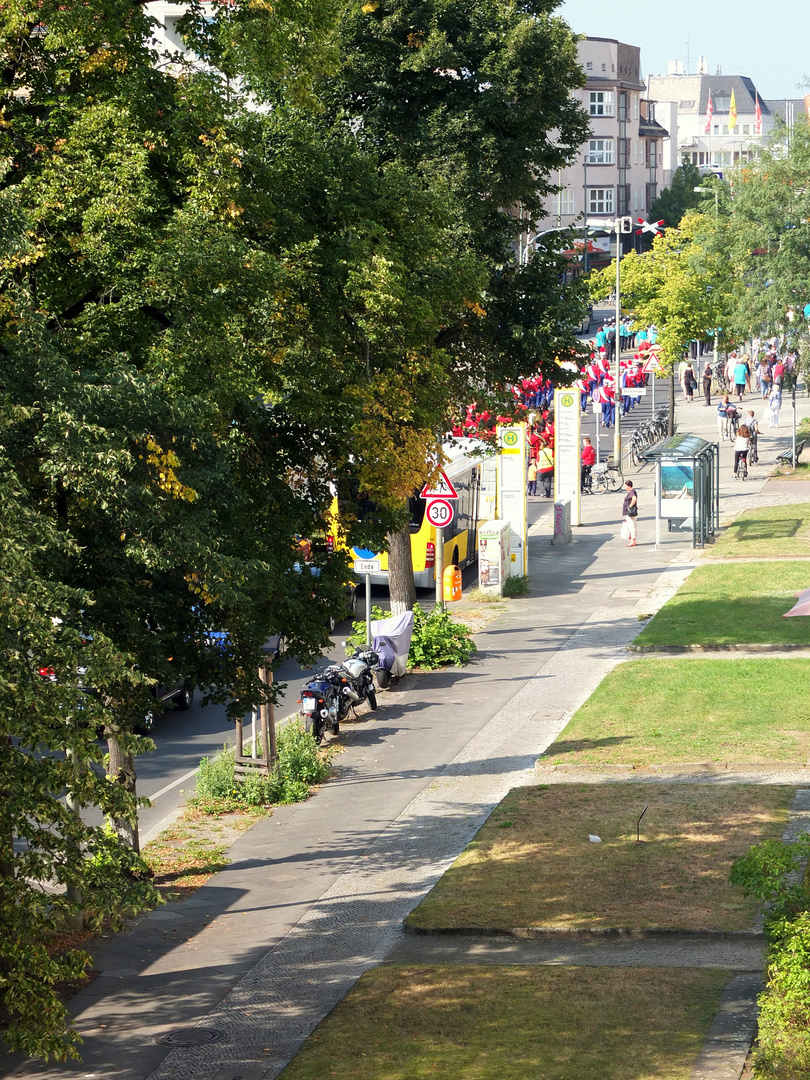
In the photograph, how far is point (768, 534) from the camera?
1324 inches

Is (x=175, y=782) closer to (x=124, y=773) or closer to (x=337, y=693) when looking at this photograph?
(x=337, y=693)

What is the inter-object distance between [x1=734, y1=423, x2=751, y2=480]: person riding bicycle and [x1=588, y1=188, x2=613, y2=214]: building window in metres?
82.8

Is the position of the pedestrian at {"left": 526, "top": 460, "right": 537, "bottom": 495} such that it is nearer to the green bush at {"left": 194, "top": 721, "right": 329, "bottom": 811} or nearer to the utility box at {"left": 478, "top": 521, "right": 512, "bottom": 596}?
the utility box at {"left": 478, "top": 521, "right": 512, "bottom": 596}

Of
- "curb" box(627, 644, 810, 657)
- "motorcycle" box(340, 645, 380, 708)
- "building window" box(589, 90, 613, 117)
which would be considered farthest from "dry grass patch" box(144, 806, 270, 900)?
"building window" box(589, 90, 613, 117)

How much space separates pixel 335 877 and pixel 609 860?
269cm

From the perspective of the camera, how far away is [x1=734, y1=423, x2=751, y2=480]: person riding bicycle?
42.7 meters

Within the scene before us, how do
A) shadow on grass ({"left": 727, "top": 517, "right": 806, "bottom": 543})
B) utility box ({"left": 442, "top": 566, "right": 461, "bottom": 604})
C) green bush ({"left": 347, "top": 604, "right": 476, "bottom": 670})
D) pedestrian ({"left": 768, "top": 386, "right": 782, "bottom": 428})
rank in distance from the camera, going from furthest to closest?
1. pedestrian ({"left": 768, "top": 386, "right": 782, "bottom": 428})
2. shadow on grass ({"left": 727, "top": 517, "right": 806, "bottom": 543})
3. utility box ({"left": 442, "top": 566, "right": 461, "bottom": 604})
4. green bush ({"left": 347, "top": 604, "right": 476, "bottom": 670})

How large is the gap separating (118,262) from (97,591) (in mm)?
2718

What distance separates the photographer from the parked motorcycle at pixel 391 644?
71.6ft

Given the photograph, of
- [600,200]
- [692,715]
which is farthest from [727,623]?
[600,200]

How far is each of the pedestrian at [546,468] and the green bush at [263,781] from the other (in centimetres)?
2471

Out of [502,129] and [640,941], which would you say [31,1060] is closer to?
[640,941]

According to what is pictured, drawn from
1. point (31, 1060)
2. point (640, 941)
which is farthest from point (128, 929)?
point (640, 941)

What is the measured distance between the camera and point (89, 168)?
11.2m
